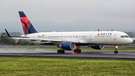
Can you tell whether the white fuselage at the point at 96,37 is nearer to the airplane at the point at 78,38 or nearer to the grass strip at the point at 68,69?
the airplane at the point at 78,38

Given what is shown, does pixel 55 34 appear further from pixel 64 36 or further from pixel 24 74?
pixel 24 74

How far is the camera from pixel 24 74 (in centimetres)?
1708

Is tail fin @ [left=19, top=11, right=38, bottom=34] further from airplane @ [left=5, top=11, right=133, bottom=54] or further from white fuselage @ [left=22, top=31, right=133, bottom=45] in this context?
white fuselage @ [left=22, top=31, right=133, bottom=45]

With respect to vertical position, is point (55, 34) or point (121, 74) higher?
point (55, 34)

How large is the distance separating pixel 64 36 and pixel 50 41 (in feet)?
12.8

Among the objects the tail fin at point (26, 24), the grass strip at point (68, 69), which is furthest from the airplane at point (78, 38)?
the grass strip at point (68, 69)

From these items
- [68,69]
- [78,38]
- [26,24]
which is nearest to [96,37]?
[78,38]

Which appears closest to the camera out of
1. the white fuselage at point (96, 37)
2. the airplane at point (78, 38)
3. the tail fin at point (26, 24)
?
the white fuselage at point (96, 37)

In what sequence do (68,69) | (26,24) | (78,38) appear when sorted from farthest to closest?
(26,24) < (78,38) < (68,69)

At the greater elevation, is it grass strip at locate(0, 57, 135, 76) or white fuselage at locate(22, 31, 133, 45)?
white fuselage at locate(22, 31, 133, 45)

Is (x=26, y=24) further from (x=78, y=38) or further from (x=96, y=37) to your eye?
(x=96, y=37)

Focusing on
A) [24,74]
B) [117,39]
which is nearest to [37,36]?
[117,39]

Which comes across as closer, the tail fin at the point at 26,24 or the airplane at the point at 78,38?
the airplane at the point at 78,38

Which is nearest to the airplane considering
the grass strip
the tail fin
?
the tail fin
